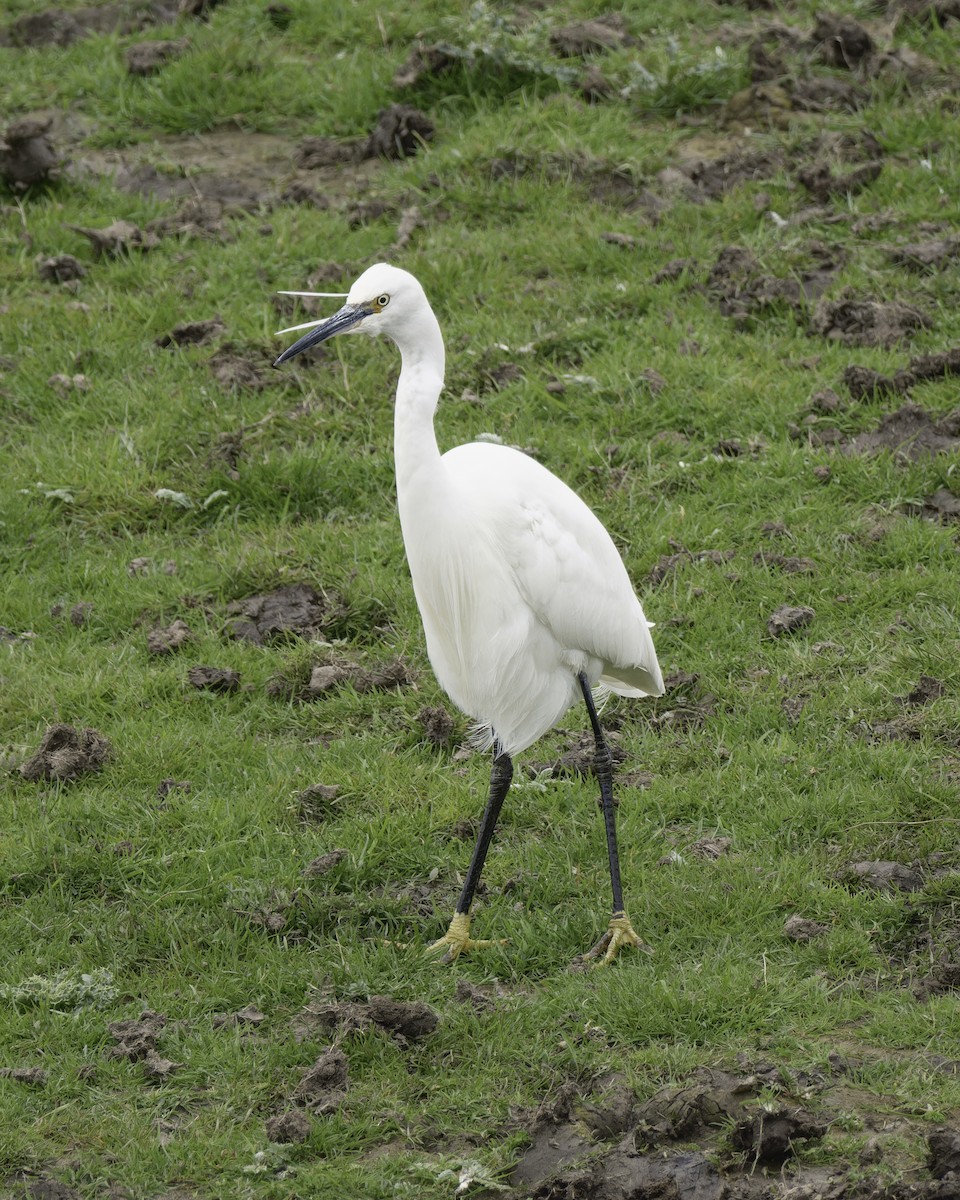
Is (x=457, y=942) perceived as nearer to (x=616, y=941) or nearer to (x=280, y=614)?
(x=616, y=941)

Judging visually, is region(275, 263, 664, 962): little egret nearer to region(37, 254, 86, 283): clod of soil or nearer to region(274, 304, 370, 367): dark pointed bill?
region(274, 304, 370, 367): dark pointed bill

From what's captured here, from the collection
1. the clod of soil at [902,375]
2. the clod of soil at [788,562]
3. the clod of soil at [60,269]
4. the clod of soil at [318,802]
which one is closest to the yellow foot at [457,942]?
the clod of soil at [318,802]

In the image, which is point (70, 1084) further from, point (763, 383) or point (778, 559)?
point (763, 383)

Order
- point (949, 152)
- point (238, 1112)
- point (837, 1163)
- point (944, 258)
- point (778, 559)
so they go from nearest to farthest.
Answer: point (837, 1163) → point (238, 1112) → point (778, 559) → point (944, 258) → point (949, 152)

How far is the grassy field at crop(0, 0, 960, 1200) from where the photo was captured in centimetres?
454

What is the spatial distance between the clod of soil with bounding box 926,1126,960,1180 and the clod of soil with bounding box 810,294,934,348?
490cm

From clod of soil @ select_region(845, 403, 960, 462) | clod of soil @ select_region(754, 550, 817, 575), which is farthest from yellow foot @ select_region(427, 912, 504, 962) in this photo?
clod of soil @ select_region(845, 403, 960, 462)

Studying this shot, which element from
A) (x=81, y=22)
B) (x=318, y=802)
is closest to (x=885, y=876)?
(x=318, y=802)

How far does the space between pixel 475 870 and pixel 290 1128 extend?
1211 millimetres

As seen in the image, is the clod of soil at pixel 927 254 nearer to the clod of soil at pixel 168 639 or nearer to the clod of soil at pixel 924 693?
the clod of soil at pixel 924 693

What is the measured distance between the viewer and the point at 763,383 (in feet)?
25.8

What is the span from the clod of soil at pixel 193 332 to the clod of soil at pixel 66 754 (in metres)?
3.14

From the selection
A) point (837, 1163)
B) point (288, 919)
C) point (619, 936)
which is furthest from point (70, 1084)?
point (837, 1163)

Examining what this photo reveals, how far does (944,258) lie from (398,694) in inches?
160
